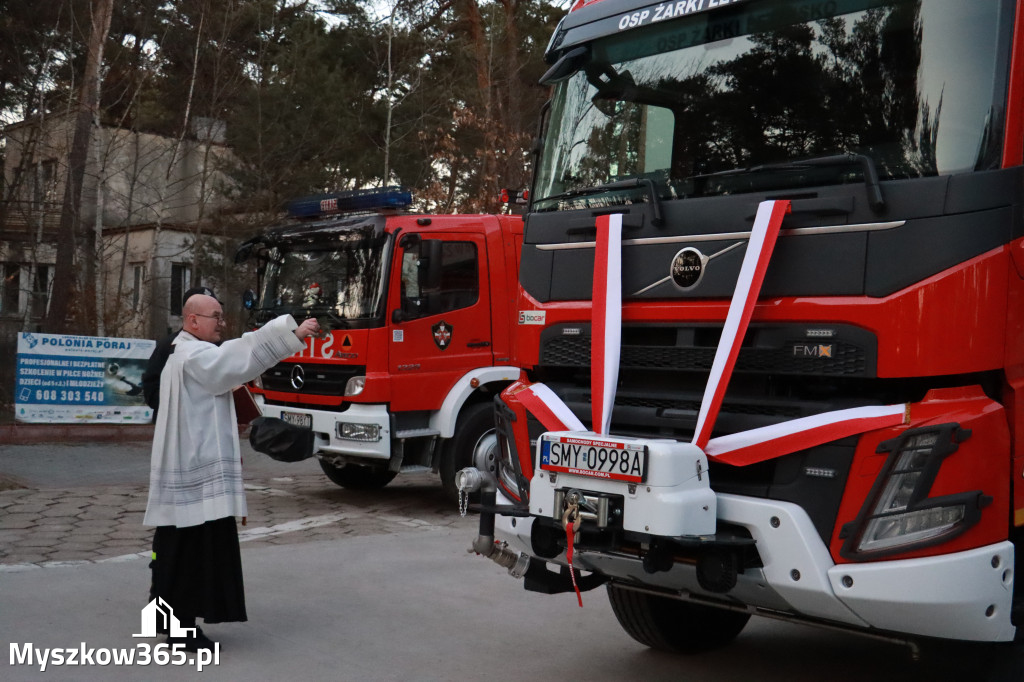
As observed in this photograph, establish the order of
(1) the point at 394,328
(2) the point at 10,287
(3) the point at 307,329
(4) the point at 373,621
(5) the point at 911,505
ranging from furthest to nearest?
(2) the point at 10,287
(1) the point at 394,328
(4) the point at 373,621
(3) the point at 307,329
(5) the point at 911,505

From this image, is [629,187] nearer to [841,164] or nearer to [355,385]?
[841,164]

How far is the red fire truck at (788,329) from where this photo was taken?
11.7 feet

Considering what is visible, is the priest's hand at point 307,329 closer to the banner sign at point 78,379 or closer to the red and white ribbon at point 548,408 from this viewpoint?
the red and white ribbon at point 548,408

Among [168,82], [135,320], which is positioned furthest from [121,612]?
[168,82]

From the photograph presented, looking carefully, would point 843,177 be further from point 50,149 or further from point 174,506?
point 50,149

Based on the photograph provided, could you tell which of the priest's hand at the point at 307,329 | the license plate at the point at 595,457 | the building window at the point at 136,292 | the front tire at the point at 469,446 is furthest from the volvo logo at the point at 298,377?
the building window at the point at 136,292

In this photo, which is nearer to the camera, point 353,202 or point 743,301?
point 743,301

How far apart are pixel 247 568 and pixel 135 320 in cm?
1298

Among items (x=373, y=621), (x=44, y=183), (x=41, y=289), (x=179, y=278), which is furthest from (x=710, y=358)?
(x=179, y=278)

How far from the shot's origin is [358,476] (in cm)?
1131

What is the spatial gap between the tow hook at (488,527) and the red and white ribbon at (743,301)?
3.16 ft

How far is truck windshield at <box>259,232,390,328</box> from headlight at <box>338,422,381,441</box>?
3.07 feet

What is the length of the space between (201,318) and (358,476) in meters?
6.18

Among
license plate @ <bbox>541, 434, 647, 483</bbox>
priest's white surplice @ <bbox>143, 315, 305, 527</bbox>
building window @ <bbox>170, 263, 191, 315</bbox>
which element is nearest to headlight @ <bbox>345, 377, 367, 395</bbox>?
priest's white surplice @ <bbox>143, 315, 305, 527</bbox>
